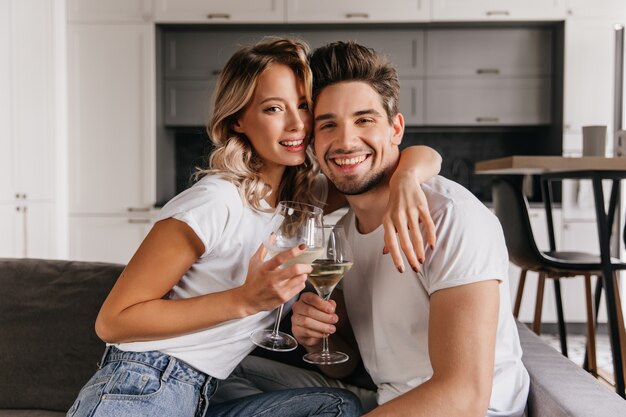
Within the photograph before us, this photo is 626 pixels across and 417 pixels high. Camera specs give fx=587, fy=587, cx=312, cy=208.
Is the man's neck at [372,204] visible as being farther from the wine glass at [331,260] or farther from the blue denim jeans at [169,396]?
the blue denim jeans at [169,396]

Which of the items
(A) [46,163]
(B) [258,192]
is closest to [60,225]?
(A) [46,163]

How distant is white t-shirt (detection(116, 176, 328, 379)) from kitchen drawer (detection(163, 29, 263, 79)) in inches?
127

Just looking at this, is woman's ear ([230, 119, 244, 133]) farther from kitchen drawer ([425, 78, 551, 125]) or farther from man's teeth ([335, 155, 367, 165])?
kitchen drawer ([425, 78, 551, 125])

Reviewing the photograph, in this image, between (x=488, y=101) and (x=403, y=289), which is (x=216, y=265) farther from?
(x=488, y=101)

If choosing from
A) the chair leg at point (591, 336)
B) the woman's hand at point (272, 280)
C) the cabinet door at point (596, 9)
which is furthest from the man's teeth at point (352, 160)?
the cabinet door at point (596, 9)

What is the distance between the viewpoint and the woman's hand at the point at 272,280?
103 cm

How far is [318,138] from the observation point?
4.66 ft

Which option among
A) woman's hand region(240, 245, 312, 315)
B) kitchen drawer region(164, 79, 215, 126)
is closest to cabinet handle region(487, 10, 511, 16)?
kitchen drawer region(164, 79, 215, 126)

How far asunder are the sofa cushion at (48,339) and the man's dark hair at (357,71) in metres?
0.80

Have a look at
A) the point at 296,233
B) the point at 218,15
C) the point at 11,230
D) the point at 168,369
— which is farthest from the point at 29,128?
the point at 296,233

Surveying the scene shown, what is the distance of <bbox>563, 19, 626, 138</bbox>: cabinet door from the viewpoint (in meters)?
4.12

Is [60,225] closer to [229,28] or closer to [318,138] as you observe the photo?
[229,28]

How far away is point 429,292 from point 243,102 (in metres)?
0.65

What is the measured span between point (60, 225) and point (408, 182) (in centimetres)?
357
